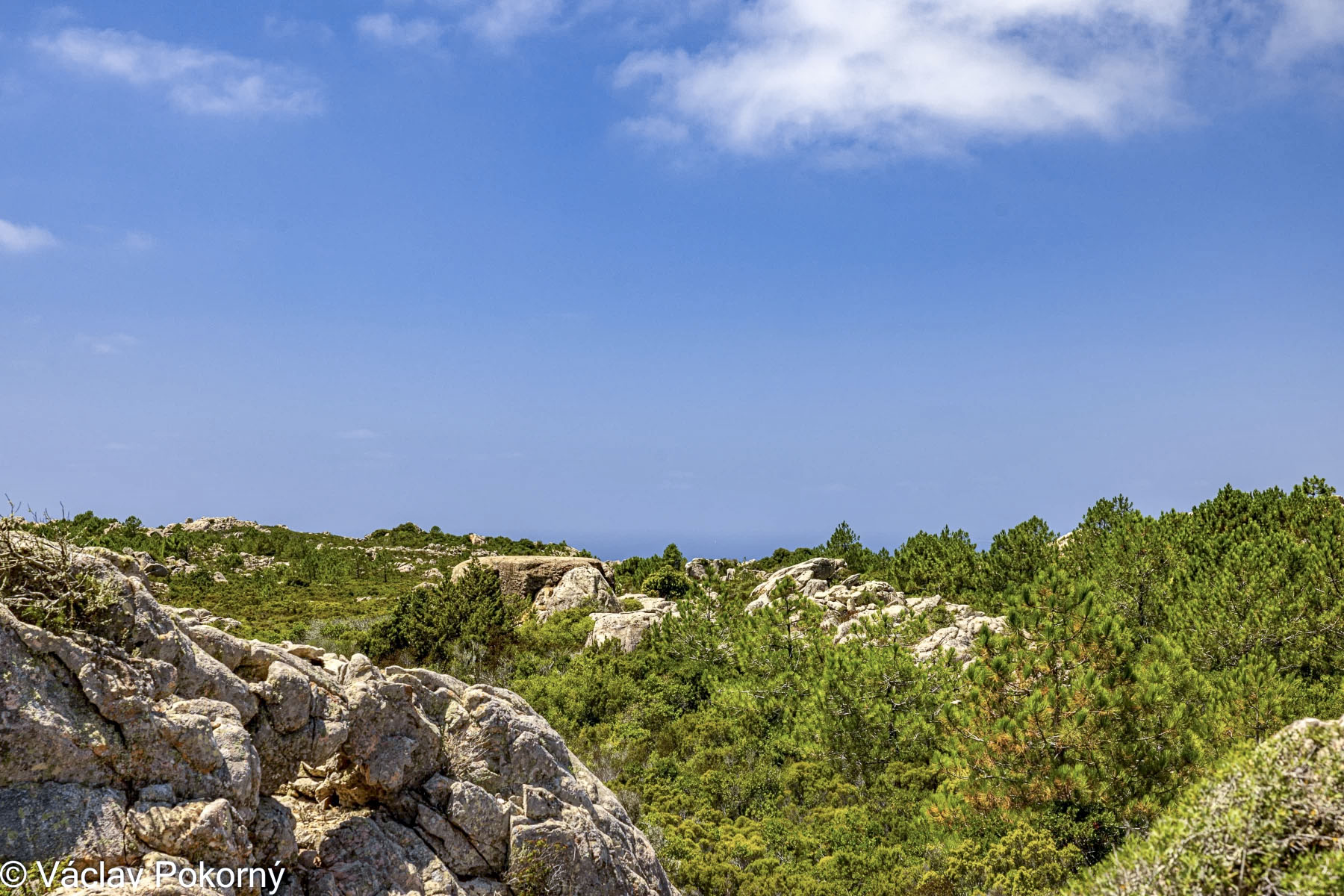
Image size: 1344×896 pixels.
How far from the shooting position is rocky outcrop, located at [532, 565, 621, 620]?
37781mm

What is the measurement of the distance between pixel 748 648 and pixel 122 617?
2046 centimetres

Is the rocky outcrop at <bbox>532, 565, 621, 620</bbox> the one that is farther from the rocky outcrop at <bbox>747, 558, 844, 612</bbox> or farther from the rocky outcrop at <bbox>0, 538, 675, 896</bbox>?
the rocky outcrop at <bbox>0, 538, 675, 896</bbox>

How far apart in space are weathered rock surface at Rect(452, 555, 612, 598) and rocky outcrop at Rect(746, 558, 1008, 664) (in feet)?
32.4

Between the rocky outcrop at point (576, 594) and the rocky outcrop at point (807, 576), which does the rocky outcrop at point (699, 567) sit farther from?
the rocky outcrop at point (576, 594)

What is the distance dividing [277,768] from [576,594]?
2997 centimetres

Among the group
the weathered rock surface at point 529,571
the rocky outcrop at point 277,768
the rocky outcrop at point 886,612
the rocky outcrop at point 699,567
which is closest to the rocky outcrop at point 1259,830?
the rocky outcrop at point 277,768

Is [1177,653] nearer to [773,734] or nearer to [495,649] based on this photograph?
[773,734]

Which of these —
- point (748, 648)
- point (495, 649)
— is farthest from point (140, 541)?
point (748, 648)

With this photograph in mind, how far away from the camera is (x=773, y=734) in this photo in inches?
878

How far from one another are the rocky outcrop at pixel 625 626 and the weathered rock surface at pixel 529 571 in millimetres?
7230

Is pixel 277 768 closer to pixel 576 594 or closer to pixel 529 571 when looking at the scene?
pixel 576 594

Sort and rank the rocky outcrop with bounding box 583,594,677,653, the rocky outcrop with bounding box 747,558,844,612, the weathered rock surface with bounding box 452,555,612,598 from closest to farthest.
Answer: the rocky outcrop with bounding box 583,594,677,653, the rocky outcrop with bounding box 747,558,844,612, the weathered rock surface with bounding box 452,555,612,598

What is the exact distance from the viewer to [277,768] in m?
8.52

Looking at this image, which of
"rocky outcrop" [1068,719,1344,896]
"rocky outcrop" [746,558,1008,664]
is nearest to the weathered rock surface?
"rocky outcrop" [746,558,1008,664]
